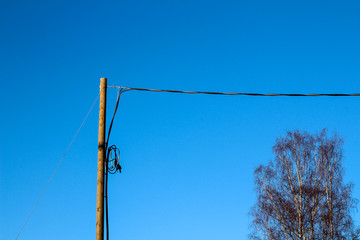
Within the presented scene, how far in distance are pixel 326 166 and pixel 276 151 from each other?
250 centimetres

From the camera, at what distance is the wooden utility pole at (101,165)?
33.5 feet

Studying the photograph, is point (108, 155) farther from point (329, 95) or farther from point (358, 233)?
point (358, 233)

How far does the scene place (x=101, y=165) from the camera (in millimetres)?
10680

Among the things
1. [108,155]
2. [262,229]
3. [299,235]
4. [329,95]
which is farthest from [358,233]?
[108,155]

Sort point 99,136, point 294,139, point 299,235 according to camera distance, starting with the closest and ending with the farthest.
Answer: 1. point 99,136
2. point 299,235
3. point 294,139

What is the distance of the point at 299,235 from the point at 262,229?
1.90 meters

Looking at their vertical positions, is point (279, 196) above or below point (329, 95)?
above

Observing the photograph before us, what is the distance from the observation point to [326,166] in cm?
2564

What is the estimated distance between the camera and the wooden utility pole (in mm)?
10219

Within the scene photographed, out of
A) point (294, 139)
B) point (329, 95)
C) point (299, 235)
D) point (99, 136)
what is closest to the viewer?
point (99, 136)

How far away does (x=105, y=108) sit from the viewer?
10.9 metres

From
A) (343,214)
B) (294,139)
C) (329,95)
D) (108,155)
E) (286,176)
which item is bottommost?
(108,155)

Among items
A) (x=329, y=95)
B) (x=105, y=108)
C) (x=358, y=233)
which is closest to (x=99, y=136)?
(x=105, y=108)

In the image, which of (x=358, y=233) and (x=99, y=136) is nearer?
(x=99, y=136)
